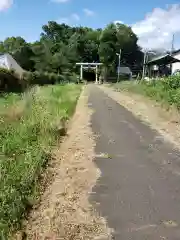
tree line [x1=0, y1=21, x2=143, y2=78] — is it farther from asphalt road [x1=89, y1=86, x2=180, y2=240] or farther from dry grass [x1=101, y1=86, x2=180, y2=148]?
asphalt road [x1=89, y1=86, x2=180, y2=240]

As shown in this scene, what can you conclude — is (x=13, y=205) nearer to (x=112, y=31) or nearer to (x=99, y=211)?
(x=99, y=211)

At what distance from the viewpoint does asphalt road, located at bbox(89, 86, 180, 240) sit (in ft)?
19.9

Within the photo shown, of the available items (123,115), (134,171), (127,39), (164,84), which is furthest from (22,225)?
(127,39)

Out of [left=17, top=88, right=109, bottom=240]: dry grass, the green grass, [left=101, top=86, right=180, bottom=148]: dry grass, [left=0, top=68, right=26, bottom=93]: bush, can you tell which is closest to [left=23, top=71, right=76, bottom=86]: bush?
[left=0, top=68, right=26, bottom=93]: bush

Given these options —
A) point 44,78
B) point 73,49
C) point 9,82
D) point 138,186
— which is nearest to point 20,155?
point 138,186

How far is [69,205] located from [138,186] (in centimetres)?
160

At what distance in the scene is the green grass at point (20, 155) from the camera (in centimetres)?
629

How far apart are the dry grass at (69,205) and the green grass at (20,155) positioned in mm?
282

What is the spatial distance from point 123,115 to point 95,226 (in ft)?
46.3

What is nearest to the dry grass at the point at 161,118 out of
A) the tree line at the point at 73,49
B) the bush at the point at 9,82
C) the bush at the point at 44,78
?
the bush at the point at 9,82

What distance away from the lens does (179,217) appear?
6402 mm

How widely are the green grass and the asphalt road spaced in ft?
4.20

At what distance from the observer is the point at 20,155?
9.57m

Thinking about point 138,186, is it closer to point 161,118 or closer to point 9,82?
point 161,118
